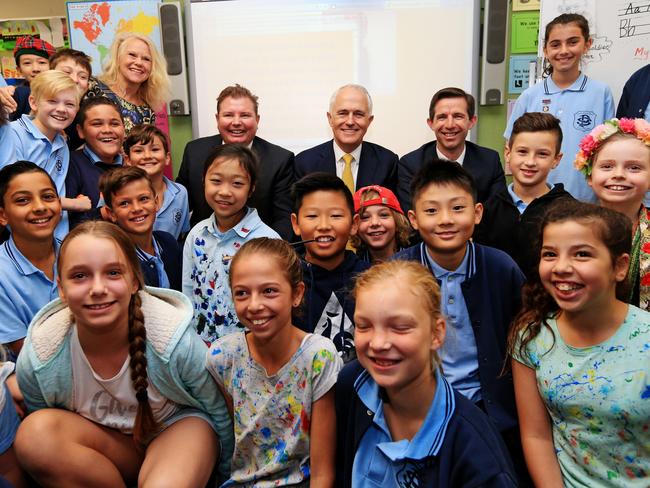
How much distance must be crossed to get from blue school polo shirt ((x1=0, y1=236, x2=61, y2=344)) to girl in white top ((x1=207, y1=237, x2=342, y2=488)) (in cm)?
80

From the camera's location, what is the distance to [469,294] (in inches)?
64.5

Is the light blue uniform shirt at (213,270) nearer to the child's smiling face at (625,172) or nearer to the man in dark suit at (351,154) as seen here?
the man in dark suit at (351,154)

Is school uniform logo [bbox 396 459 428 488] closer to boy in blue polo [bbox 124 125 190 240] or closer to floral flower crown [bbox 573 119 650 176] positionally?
floral flower crown [bbox 573 119 650 176]

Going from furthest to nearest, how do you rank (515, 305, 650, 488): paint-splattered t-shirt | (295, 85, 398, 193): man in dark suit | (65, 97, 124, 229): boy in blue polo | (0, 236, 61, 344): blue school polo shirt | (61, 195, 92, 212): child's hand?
(295, 85, 398, 193): man in dark suit < (65, 97, 124, 229): boy in blue polo < (61, 195, 92, 212): child's hand < (0, 236, 61, 344): blue school polo shirt < (515, 305, 650, 488): paint-splattered t-shirt

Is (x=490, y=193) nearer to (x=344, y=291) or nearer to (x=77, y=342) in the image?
(x=344, y=291)

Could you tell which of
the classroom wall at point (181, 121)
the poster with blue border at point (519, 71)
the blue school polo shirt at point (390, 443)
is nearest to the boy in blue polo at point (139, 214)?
the blue school polo shirt at point (390, 443)

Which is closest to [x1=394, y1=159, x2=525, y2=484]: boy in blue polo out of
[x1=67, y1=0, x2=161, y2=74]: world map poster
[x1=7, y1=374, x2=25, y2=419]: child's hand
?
[x1=7, y1=374, x2=25, y2=419]: child's hand

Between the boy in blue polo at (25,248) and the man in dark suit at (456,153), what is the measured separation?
149 centimetres

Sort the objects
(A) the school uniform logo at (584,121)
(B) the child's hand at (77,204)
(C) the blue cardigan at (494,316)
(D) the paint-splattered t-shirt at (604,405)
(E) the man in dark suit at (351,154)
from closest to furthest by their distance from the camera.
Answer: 1. (D) the paint-splattered t-shirt at (604,405)
2. (C) the blue cardigan at (494,316)
3. (B) the child's hand at (77,204)
4. (E) the man in dark suit at (351,154)
5. (A) the school uniform logo at (584,121)

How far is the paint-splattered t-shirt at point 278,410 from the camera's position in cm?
144

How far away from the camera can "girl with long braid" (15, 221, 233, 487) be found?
143cm

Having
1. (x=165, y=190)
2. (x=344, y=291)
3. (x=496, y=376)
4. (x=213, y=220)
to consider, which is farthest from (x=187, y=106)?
(x=496, y=376)

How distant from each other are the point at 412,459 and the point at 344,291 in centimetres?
72

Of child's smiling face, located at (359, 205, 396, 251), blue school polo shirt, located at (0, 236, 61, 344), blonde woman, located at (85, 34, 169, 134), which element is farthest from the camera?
→ blonde woman, located at (85, 34, 169, 134)
